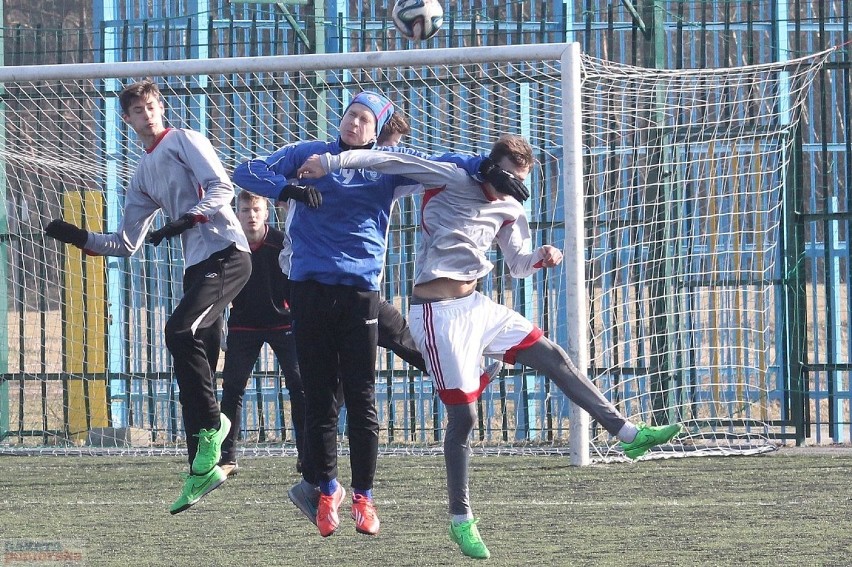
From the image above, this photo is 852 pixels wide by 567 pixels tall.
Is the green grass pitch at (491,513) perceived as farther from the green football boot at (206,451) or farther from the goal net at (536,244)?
the goal net at (536,244)

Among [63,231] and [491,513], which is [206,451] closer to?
[63,231]

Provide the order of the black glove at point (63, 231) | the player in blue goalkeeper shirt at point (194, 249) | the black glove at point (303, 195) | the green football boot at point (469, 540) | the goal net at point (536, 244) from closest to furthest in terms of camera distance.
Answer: the black glove at point (303, 195), the green football boot at point (469, 540), the player in blue goalkeeper shirt at point (194, 249), the black glove at point (63, 231), the goal net at point (536, 244)

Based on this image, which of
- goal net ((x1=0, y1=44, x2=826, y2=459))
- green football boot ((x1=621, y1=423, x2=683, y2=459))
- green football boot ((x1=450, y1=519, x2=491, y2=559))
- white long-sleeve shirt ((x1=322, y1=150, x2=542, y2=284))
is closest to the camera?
green football boot ((x1=450, y1=519, x2=491, y2=559))

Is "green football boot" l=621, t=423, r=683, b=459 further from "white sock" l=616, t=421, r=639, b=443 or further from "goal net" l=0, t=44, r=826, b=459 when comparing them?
"goal net" l=0, t=44, r=826, b=459

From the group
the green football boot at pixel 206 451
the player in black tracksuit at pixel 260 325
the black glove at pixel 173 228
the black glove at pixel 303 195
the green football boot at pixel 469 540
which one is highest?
the black glove at pixel 303 195

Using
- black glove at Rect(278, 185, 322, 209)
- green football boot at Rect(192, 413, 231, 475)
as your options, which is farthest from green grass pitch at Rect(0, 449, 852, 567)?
black glove at Rect(278, 185, 322, 209)

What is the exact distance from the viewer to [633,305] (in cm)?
1038

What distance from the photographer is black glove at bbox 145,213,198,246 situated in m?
6.29

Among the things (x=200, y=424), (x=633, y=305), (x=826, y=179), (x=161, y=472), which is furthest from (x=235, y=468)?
(x=826, y=179)

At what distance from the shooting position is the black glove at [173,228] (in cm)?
629

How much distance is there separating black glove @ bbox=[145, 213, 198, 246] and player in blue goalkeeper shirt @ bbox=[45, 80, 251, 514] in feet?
0.23

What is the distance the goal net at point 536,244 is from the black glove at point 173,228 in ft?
10.4

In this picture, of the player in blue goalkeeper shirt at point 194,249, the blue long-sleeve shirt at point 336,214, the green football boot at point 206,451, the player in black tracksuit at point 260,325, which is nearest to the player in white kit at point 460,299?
the blue long-sleeve shirt at point 336,214

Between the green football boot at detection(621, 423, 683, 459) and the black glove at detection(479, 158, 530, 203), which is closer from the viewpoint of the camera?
the black glove at detection(479, 158, 530, 203)
